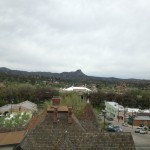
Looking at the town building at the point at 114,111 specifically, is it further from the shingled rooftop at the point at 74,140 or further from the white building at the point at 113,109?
the shingled rooftop at the point at 74,140

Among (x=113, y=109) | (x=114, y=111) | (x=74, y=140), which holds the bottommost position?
(x=114, y=111)

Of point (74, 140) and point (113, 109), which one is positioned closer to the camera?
point (74, 140)

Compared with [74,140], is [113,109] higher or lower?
lower

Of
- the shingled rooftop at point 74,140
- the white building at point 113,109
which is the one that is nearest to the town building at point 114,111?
the white building at point 113,109

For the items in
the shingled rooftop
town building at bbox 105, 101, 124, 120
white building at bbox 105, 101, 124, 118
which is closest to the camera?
the shingled rooftop

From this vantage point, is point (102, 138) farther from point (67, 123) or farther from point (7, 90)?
point (7, 90)

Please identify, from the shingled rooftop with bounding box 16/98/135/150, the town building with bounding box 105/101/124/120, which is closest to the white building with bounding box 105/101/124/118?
the town building with bounding box 105/101/124/120

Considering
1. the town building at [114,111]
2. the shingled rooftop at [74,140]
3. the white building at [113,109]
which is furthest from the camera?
the white building at [113,109]

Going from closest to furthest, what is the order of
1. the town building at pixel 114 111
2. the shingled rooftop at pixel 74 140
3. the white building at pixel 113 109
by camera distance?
the shingled rooftop at pixel 74 140
the town building at pixel 114 111
the white building at pixel 113 109

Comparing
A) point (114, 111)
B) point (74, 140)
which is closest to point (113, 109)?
point (114, 111)

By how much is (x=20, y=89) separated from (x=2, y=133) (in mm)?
91050

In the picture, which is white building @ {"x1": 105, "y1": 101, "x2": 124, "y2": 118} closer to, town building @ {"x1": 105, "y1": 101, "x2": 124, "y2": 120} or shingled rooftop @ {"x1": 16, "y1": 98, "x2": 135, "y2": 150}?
town building @ {"x1": 105, "y1": 101, "x2": 124, "y2": 120}

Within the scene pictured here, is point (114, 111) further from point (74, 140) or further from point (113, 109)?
point (74, 140)

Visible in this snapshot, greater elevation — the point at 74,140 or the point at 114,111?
the point at 74,140
